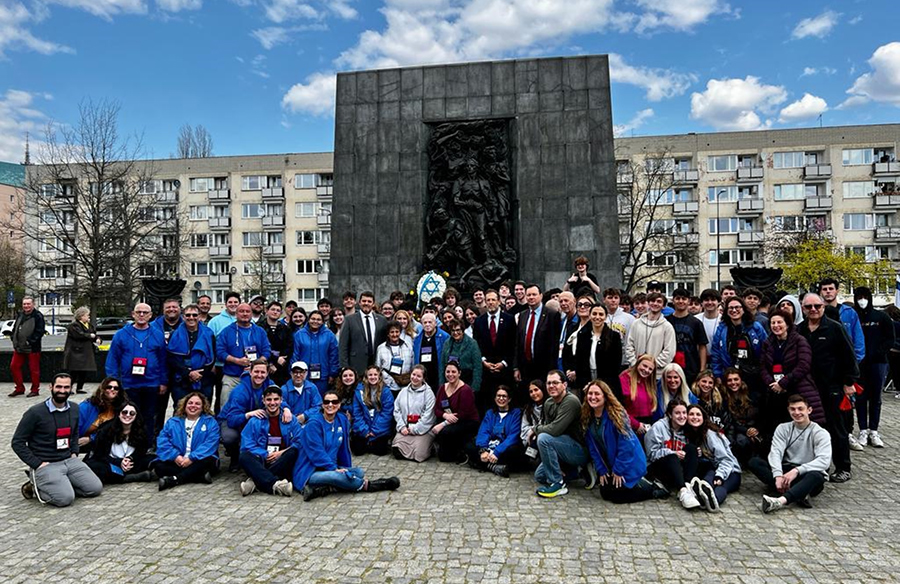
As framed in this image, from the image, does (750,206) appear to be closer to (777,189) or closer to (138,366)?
(777,189)

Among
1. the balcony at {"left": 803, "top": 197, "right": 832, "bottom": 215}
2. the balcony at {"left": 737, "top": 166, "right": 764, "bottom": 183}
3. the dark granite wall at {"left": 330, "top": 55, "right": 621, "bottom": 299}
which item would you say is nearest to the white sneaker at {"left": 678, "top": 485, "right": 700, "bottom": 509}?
the dark granite wall at {"left": 330, "top": 55, "right": 621, "bottom": 299}

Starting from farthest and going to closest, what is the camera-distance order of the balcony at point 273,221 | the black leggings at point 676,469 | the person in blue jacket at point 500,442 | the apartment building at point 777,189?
the balcony at point 273,221, the apartment building at point 777,189, the person in blue jacket at point 500,442, the black leggings at point 676,469

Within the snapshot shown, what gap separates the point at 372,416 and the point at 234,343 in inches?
80.1

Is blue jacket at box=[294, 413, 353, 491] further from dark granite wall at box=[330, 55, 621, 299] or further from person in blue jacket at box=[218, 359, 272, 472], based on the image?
dark granite wall at box=[330, 55, 621, 299]

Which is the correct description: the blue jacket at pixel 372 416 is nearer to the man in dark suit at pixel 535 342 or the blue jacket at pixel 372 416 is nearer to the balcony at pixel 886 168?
the man in dark suit at pixel 535 342

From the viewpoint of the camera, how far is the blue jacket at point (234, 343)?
855 cm

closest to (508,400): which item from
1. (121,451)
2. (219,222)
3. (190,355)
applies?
(190,355)

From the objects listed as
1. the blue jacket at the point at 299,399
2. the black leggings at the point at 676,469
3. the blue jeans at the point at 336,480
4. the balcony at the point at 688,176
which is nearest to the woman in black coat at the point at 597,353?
the black leggings at the point at 676,469

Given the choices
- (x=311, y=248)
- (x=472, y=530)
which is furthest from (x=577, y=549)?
(x=311, y=248)

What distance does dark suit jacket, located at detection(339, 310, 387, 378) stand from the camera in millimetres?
9602

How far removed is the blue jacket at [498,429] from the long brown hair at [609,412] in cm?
109

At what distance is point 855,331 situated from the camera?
8.48 m

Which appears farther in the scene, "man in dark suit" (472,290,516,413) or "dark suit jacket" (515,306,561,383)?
"man in dark suit" (472,290,516,413)

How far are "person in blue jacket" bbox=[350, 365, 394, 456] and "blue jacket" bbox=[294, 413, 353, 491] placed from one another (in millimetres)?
1513
